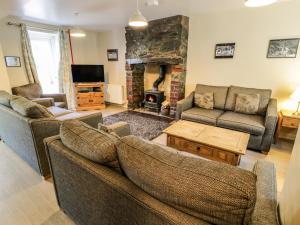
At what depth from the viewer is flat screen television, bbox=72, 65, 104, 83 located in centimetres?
491

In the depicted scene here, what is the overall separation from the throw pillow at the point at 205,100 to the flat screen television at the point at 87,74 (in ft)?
10.1

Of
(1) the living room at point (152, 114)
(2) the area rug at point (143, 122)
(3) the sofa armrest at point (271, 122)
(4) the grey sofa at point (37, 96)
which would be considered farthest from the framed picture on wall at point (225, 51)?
(4) the grey sofa at point (37, 96)

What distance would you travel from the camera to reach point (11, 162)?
7.86 feet

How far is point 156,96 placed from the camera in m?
4.56

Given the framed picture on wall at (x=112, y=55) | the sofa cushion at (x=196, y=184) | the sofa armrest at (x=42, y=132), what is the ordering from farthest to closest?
the framed picture on wall at (x=112, y=55) < the sofa armrest at (x=42, y=132) < the sofa cushion at (x=196, y=184)

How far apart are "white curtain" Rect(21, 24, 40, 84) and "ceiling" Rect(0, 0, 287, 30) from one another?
0.35 m

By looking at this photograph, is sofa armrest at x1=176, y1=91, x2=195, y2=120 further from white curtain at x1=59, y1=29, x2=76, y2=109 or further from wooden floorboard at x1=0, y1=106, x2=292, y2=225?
white curtain at x1=59, y1=29, x2=76, y2=109

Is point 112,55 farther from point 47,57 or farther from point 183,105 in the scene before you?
point 183,105

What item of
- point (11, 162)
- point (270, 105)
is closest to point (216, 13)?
point (270, 105)

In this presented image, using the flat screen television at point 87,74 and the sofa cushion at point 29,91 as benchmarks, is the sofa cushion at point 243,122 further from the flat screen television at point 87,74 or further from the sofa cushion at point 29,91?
the sofa cushion at point 29,91

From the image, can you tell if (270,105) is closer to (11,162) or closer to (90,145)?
(90,145)

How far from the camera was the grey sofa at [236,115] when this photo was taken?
8.57 feet

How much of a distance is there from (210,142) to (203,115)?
1.03 m

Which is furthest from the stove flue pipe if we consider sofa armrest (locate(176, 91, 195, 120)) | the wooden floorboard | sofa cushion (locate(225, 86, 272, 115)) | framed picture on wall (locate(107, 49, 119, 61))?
the wooden floorboard
